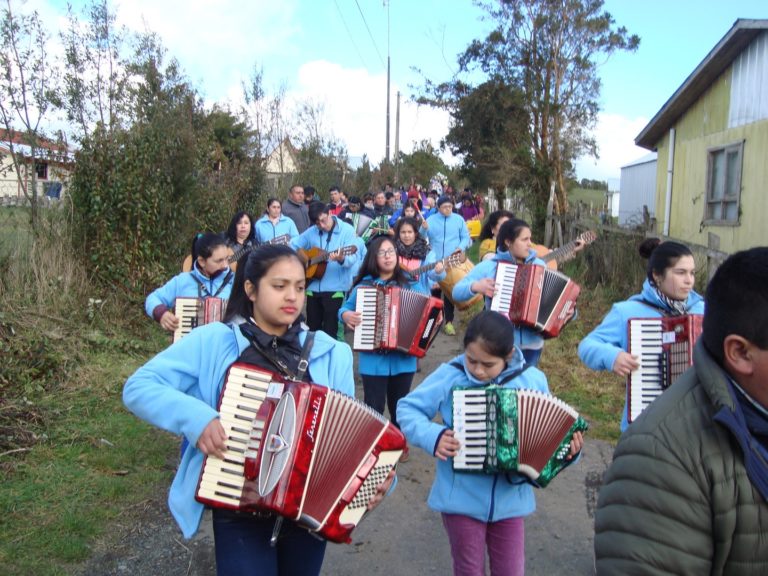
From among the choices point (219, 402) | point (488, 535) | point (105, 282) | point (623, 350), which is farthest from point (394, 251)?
point (105, 282)

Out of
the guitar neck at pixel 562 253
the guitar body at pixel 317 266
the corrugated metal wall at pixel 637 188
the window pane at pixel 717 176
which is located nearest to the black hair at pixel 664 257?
the guitar neck at pixel 562 253

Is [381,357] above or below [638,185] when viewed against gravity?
below

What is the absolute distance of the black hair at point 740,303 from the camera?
60.5 inches

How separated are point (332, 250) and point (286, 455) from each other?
608 cm

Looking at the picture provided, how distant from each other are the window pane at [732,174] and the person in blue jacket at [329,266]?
23.9 ft

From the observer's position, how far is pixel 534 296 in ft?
17.6

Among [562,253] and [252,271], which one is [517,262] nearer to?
[562,253]

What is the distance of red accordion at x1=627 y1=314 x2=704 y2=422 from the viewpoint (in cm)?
367

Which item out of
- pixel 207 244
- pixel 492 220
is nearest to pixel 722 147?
pixel 492 220

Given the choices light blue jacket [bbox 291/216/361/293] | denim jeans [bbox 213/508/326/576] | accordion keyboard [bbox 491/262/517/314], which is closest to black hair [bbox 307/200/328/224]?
light blue jacket [bbox 291/216/361/293]

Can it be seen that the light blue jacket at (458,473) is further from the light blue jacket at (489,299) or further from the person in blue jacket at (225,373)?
the light blue jacket at (489,299)

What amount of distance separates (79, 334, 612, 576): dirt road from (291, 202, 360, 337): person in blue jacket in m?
3.29

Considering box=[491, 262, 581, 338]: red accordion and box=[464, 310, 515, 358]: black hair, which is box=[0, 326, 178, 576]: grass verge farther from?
box=[491, 262, 581, 338]: red accordion

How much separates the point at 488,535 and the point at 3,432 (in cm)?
399
